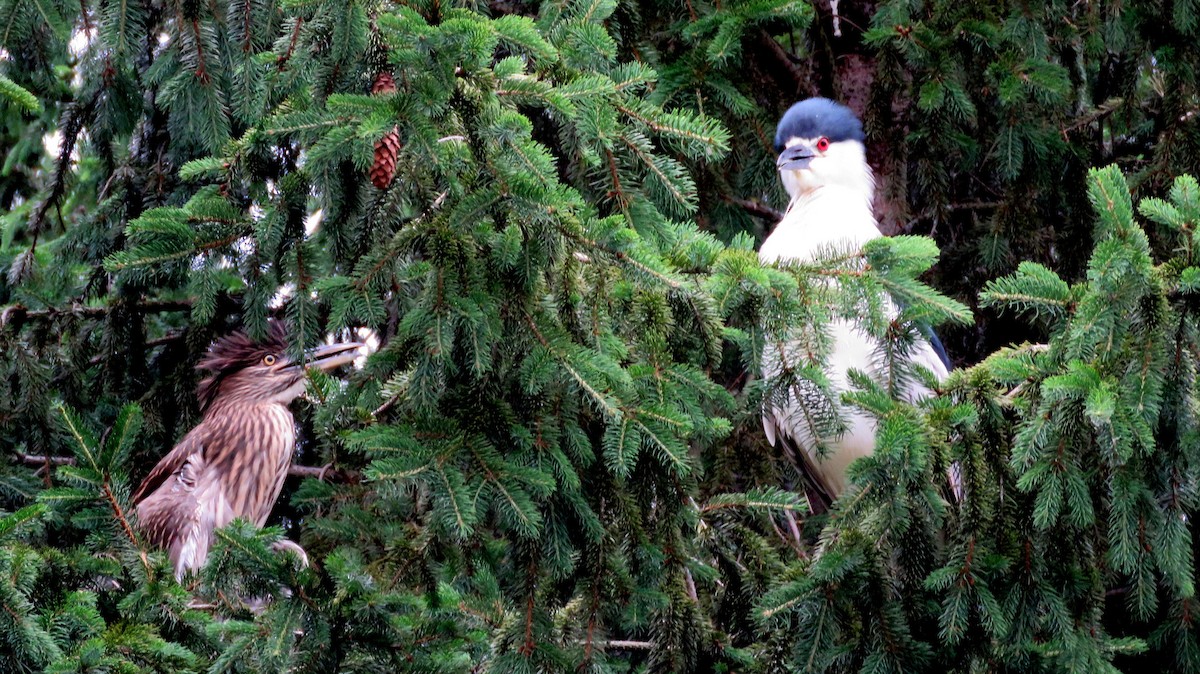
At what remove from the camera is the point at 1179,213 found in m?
2.60

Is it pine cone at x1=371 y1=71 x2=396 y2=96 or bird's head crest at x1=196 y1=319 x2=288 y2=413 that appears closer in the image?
pine cone at x1=371 y1=71 x2=396 y2=96

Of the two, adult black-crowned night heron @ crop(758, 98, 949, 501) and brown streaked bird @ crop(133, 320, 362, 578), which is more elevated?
adult black-crowned night heron @ crop(758, 98, 949, 501)

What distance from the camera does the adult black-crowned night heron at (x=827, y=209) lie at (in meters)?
4.71

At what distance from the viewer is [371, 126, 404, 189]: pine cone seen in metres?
2.93

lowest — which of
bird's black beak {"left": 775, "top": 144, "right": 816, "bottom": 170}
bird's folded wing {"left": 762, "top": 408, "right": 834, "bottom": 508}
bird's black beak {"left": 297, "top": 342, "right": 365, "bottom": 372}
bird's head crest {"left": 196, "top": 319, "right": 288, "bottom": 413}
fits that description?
bird's folded wing {"left": 762, "top": 408, "right": 834, "bottom": 508}

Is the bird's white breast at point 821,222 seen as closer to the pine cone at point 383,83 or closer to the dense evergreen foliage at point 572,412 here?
the dense evergreen foliage at point 572,412

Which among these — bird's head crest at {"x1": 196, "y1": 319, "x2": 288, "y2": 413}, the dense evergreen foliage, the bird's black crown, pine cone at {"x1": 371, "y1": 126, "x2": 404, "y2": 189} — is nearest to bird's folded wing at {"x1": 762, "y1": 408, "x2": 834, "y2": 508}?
the bird's black crown

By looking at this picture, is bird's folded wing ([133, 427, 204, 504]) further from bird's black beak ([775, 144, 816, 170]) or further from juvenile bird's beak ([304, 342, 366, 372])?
bird's black beak ([775, 144, 816, 170])

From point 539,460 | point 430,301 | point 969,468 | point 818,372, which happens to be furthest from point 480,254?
point 969,468

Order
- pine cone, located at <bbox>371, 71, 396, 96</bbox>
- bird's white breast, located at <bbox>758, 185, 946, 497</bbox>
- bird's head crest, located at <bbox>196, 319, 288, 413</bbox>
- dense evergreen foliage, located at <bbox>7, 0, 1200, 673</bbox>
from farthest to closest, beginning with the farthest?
bird's head crest, located at <bbox>196, 319, 288, 413</bbox> → bird's white breast, located at <bbox>758, 185, 946, 497</bbox> → pine cone, located at <bbox>371, 71, 396, 96</bbox> → dense evergreen foliage, located at <bbox>7, 0, 1200, 673</bbox>

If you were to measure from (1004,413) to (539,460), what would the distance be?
1.00 m

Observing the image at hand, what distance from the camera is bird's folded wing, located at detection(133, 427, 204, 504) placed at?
4707 millimetres

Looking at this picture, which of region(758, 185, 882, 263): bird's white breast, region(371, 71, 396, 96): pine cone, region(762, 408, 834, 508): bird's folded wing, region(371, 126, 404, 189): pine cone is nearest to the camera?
region(371, 71, 396, 96): pine cone

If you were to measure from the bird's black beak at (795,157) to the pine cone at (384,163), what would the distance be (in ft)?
7.16
